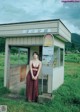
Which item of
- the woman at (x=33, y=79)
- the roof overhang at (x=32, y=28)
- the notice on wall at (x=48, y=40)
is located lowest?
the woman at (x=33, y=79)

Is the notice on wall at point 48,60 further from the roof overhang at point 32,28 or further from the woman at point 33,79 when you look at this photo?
the roof overhang at point 32,28

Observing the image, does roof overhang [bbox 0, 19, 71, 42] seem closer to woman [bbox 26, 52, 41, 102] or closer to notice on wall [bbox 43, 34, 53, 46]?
notice on wall [bbox 43, 34, 53, 46]

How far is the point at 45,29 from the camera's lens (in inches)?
342

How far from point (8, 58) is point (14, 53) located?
2270 mm

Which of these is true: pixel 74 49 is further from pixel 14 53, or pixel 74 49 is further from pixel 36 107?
pixel 36 107

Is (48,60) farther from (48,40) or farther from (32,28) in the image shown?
(32,28)

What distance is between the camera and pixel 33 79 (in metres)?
8.27

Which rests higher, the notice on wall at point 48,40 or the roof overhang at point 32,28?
the roof overhang at point 32,28

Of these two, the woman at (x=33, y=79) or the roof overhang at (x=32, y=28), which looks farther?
the roof overhang at (x=32, y=28)

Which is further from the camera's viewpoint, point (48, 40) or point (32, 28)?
point (32, 28)

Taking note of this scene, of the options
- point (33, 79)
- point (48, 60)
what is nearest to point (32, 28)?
point (48, 60)

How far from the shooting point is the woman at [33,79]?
8172 millimetres

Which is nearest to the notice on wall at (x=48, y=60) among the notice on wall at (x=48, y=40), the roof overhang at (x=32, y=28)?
the notice on wall at (x=48, y=40)

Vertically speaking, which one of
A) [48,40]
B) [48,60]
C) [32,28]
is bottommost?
[48,60]
